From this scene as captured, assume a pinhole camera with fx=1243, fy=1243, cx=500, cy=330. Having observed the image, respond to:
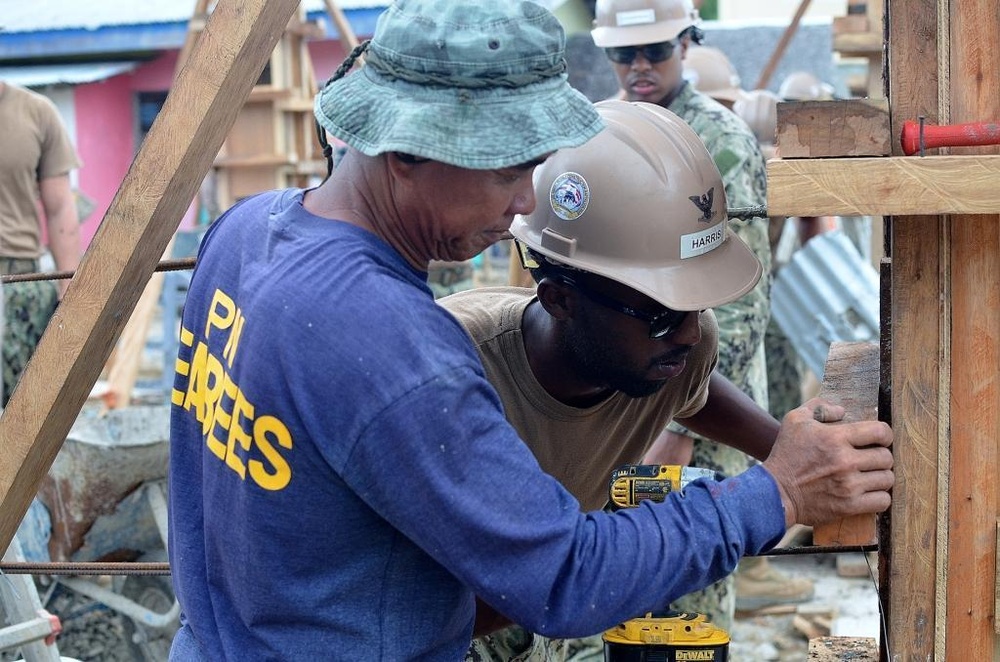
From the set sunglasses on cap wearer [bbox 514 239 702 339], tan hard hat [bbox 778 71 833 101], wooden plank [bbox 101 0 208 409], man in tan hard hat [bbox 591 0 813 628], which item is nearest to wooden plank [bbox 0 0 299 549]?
sunglasses on cap wearer [bbox 514 239 702 339]

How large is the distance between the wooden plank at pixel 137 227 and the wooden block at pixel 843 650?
1.61m

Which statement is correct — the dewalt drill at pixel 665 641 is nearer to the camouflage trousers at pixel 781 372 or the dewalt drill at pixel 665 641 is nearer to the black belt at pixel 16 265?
the black belt at pixel 16 265

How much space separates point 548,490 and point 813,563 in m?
5.54

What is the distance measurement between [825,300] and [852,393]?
5883mm

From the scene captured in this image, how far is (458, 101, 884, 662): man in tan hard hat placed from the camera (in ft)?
8.19

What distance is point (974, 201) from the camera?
6.24 feet

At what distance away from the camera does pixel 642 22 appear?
5.54 metres

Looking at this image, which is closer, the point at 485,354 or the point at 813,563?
the point at 485,354

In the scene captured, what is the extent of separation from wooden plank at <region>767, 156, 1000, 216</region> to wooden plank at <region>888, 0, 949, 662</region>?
170mm

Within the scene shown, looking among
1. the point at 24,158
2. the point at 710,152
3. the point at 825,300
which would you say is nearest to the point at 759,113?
the point at 825,300

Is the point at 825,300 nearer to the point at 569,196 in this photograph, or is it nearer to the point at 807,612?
the point at 807,612

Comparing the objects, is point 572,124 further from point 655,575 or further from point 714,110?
point 714,110

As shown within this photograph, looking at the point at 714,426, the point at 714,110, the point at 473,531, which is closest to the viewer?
the point at 473,531

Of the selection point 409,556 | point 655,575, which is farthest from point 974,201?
point 409,556
